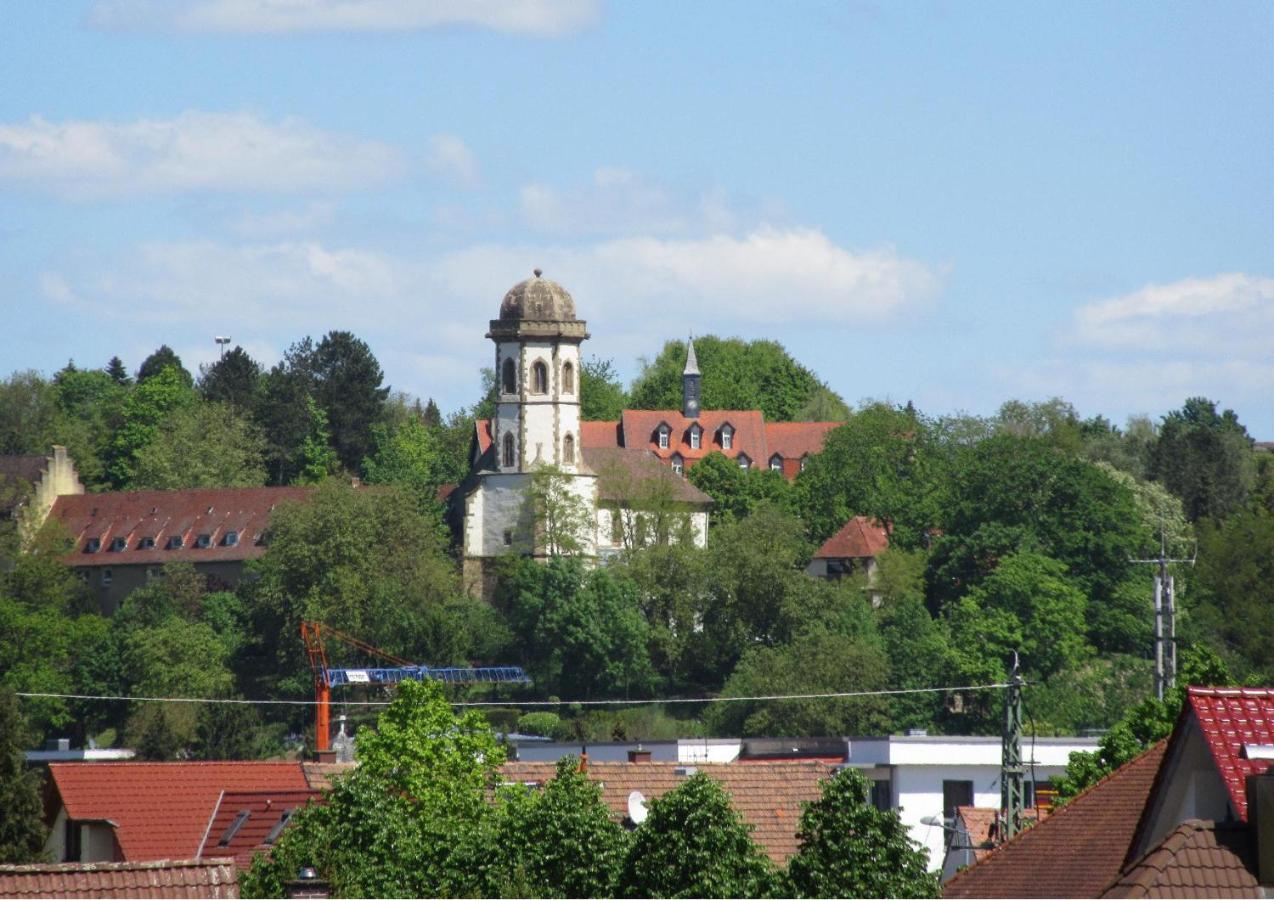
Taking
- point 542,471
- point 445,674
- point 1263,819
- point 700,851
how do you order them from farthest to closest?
point 542,471, point 445,674, point 700,851, point 1263,819

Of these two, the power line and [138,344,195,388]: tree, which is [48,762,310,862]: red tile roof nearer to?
the power line

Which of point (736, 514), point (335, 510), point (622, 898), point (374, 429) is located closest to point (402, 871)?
point (622, 898)

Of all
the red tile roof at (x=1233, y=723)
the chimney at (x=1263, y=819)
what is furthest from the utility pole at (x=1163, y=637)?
the chimney at (x=1263, y=819)

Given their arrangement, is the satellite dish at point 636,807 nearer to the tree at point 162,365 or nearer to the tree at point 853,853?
the tree at point 853,853

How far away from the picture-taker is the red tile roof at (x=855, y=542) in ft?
404

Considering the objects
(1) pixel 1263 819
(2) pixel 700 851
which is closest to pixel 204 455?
(2) pixel 700 851

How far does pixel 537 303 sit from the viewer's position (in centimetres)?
11900

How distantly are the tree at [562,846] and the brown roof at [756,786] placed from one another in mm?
10249

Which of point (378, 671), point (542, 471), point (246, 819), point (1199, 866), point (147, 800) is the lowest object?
point (246, 819)

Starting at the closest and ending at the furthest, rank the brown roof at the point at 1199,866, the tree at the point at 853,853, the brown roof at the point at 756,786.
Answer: the brown roof at the point at 1199,866 < the tree at the point at 853,853 < the brown roof at the point at 756,786

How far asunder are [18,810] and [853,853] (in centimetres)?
2532

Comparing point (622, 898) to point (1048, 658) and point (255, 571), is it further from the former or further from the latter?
point (255, 571)

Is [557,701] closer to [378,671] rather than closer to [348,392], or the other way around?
[378,671]

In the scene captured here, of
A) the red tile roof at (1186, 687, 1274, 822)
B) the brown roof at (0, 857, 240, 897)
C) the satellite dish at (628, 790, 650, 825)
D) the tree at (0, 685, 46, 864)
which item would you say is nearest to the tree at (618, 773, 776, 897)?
the brown roof at (0, 857, 240, 897)
